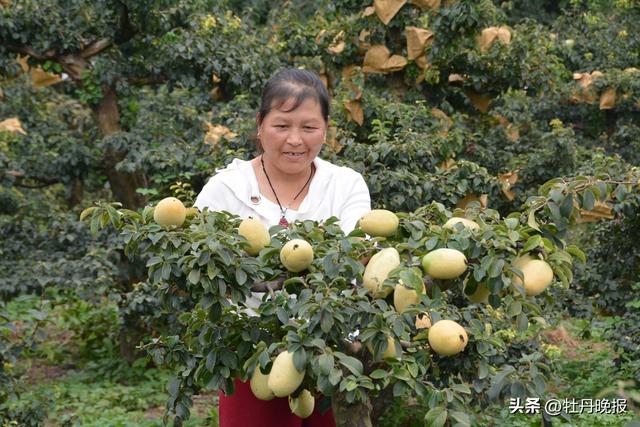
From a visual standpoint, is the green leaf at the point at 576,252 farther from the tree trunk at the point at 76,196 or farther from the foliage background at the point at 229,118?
the tree trunk at the point at 76,196

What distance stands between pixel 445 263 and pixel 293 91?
2.09 feet

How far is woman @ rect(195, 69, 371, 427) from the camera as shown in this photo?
7.13ft

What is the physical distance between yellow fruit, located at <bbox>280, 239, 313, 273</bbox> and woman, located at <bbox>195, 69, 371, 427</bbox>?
0.35 metres

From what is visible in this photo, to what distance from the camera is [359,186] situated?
224 cm

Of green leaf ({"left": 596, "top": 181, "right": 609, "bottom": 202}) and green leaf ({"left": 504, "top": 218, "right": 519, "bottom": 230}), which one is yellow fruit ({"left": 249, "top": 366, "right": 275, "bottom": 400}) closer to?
green leaf ({"left": 504, "top": 218, "right": 519, "bottom": 230})

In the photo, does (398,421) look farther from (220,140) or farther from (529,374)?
(529,374)

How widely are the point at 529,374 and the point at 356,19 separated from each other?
3.51 metres

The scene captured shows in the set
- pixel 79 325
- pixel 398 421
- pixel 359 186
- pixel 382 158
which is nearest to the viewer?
pixel 359 186

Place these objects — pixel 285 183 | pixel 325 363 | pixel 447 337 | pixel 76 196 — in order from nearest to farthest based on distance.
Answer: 1. pixel 325 363
2. pixel 447 337
3. pixel 285 183
4. pixel 76 196

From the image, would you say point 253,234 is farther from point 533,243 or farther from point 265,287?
point 533,243

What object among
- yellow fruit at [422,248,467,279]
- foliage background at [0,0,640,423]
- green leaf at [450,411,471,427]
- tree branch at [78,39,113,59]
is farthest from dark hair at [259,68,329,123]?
tree branch at [78,39,113,59]

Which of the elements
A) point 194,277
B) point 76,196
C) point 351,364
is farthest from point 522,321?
point 76,196

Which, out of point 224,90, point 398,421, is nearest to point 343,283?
point 398,421

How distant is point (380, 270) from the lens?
5.82 ft
